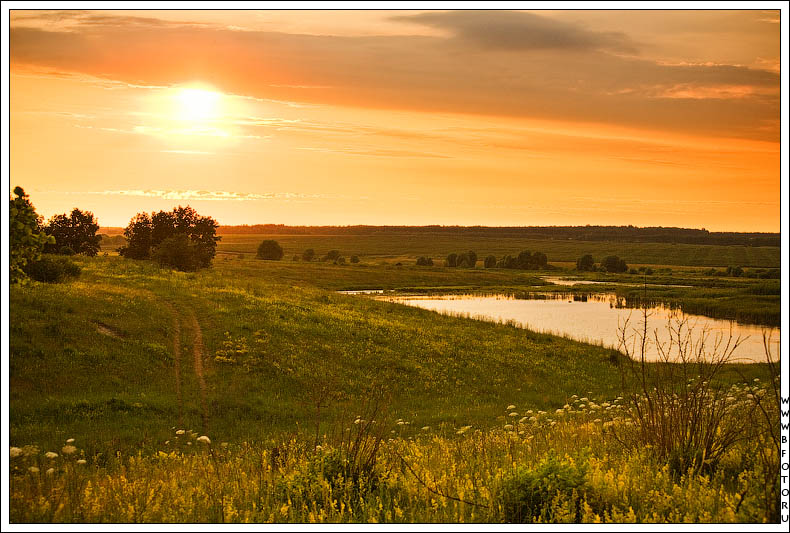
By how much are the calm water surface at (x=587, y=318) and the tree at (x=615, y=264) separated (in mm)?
34788

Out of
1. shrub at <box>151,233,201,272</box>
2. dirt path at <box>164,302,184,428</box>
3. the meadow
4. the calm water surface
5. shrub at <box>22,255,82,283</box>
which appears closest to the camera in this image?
the meadow

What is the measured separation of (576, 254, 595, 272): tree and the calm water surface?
39078 millimetres

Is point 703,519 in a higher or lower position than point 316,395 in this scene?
higher

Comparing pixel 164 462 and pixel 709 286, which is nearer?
pixel 164 462

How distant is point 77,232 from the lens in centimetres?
6353

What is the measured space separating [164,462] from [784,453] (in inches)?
409

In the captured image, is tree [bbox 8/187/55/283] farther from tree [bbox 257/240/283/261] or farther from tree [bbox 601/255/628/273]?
tree [bbox 257/240/283/261]

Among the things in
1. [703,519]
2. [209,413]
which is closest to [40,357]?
[209,413]

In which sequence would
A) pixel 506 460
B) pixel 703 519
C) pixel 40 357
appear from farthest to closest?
1. pixel 40 357
2. pixel 506 460
3. pixel 703 519

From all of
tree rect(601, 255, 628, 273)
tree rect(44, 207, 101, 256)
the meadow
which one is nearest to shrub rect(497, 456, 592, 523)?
the meadow

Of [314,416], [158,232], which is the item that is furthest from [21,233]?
[158,232]

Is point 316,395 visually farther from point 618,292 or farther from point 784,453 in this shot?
point 618,292

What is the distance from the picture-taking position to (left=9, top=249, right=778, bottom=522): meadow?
7102 mm

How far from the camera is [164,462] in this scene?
1223 centimetres
